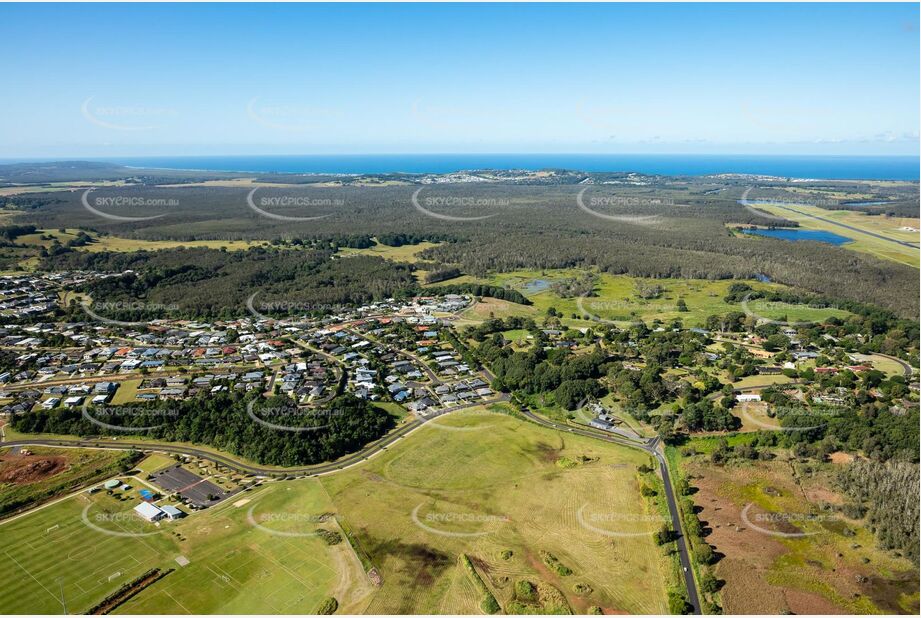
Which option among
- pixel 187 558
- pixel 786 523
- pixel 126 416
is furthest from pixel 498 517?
pixel 126 416

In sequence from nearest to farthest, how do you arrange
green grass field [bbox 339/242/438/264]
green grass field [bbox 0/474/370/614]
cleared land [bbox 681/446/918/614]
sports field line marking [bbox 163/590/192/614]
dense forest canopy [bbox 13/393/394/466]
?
1. sports field line marking [bbox 163/590/192/614]
2. green grass field [bbox 0/474/370/614]
3. cleared land [bbox 681/446/918/614]
4. dense forest canopy [bbox 13/393/394/466]
5. green grass field [bbox 339/242/438/264]

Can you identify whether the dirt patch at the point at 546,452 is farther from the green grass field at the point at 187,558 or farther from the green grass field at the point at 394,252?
the green grass field at the point at 394,252

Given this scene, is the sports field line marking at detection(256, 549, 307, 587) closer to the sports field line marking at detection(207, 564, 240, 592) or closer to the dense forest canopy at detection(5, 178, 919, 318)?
the sports field line marking at detection(207, 564, 240, 592)

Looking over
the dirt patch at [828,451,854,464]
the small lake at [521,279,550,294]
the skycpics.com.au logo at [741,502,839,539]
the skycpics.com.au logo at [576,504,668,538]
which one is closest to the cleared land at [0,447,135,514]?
the skycpics.com.au logo at [576,504,668,538]

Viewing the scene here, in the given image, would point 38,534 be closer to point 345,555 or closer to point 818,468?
point 345,555

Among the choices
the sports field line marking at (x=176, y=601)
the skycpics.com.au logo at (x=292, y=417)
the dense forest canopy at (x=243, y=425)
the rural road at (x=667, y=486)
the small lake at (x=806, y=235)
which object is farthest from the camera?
the small lake at (x=806, y=235)

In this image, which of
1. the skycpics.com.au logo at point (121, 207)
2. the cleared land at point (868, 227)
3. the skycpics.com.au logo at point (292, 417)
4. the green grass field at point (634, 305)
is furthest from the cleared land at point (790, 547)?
the skycpics.com.au logo at point (121, 207)

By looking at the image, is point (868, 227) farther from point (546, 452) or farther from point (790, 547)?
point (546, 452)
